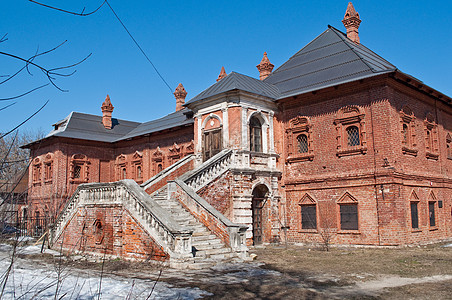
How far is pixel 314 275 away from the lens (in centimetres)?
977

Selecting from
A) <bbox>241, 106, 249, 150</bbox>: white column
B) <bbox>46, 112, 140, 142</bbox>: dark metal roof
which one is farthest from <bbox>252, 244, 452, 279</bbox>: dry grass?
<bbox>46, 112, 140, 142</bbox>: dark metal roof

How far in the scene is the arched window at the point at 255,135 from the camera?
→ 60.5ft

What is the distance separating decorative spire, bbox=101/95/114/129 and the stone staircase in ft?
58.0

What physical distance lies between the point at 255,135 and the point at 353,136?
14.3 ft

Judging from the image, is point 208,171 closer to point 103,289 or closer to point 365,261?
point 365,261

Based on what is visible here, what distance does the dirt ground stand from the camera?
7.81 metres

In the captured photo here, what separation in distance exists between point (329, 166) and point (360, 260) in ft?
18.6

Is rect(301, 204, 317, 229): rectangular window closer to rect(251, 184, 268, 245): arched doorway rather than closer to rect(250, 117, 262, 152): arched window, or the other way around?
rect(251, 184, 268, 245): arched doorway

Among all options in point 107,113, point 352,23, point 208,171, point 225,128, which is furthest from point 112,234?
point 107,113

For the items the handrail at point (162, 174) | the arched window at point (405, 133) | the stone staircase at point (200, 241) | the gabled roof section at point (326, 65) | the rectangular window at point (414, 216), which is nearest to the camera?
the stone staircase at point (200, 241)

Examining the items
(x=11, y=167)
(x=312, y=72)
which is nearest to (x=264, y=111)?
(x=312, y=72)

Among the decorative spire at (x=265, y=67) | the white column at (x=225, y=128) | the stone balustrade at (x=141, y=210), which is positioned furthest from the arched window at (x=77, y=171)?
the white column at (x=225, y=128)

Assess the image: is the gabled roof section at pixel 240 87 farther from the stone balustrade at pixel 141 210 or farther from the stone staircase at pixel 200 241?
the stone balustrade at pixel 141 210

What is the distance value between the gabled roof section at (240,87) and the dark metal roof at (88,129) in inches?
472
